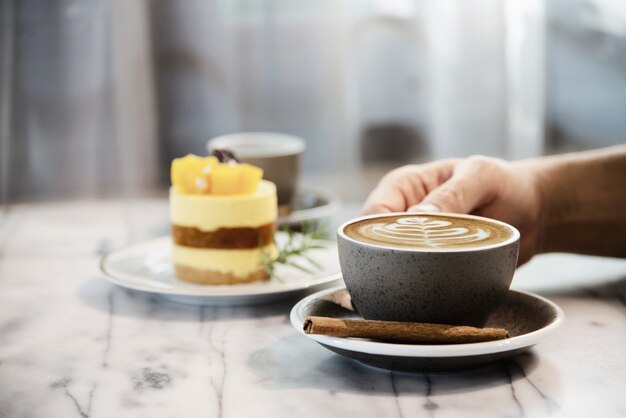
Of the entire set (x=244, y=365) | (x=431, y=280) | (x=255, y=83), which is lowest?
(x=244, y=365)

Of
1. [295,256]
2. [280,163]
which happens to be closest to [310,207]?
[280,163]

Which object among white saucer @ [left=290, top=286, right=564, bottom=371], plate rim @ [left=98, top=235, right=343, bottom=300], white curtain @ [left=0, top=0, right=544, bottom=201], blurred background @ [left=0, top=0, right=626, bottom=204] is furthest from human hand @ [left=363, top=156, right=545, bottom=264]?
white curtain @ [left=0, top=0, right=544, bottom=201]

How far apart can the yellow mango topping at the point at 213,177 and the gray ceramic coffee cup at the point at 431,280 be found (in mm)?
346

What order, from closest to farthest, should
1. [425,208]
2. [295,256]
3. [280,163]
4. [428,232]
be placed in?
1. [428,232]
2. [425,208]
3. [295,256]
4. [280,163]

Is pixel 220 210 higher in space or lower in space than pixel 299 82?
lower

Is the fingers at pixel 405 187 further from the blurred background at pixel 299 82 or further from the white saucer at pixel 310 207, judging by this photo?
the blurred background at pixel 299 82

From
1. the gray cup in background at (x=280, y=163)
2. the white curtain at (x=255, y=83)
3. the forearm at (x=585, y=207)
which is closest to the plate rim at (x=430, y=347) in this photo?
the forearm at (x=585, y=207)

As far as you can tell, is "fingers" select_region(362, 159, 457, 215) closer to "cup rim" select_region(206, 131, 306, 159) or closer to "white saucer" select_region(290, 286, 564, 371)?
"white saucer" select_region(290, 286, 564, 371)

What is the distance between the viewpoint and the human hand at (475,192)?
1.12 meters

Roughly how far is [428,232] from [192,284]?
1.40 ft

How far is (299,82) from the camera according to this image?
248cm

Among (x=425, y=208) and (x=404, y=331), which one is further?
(x=425, y=208)

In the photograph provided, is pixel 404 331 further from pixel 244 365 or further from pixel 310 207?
pixel 310 207

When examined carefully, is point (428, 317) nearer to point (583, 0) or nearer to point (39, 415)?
point (39, 415)
